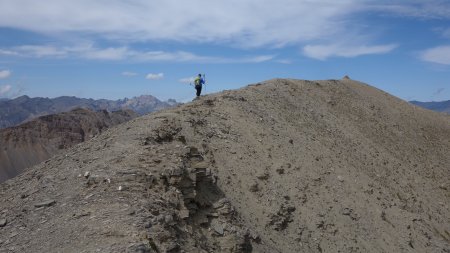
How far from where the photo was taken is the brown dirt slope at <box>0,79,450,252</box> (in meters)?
9.17

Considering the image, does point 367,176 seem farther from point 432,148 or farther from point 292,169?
point 432,148

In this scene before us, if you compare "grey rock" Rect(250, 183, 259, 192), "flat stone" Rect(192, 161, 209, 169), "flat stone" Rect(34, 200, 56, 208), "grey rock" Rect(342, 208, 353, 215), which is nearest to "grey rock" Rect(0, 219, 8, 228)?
"flat stone" Rect(34, 200, 56, 208)

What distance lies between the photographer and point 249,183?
1446 centimetres

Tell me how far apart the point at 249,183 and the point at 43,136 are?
68135mm

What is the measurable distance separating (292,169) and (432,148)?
39.6 ft

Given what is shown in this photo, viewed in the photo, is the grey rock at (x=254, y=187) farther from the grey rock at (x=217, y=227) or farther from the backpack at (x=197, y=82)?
the backpack at (x=197, y=82)

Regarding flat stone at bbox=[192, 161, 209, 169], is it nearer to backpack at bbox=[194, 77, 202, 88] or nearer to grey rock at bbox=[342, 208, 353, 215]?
grey rock at bbox=[342, 208, 353, 215]

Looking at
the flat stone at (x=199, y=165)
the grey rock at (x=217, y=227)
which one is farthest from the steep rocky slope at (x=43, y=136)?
the grey rock at (x=217, y=227)

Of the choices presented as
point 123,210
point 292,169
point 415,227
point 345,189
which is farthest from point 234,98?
point 123,210

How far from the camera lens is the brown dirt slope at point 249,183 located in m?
9.17

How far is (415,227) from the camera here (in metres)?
17.1

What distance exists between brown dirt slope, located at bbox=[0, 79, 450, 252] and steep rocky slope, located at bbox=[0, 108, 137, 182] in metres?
55.1

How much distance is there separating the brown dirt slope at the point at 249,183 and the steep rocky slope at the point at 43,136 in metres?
55.1

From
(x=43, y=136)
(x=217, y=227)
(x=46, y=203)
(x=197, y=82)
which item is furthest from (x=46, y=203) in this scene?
(x=43, y=136)
